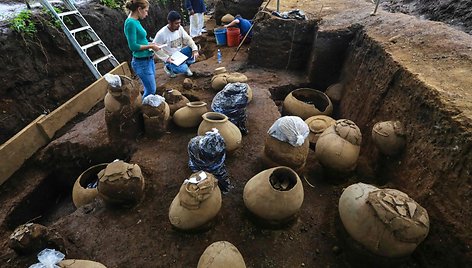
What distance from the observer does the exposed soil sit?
6.63 ft

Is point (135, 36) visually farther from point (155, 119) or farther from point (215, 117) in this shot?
point (215, 117)

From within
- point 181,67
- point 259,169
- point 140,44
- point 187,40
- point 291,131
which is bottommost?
point 259,169

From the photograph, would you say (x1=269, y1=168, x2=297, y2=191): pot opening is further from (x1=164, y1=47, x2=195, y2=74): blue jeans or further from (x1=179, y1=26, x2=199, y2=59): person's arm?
(x1=164, y1=47, x2=195, y2=74): blue jeans

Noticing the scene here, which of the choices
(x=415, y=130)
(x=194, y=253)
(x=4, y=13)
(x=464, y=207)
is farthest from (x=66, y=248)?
(x=4, y=13)

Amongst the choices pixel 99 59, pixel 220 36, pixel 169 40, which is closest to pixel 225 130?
pixel 169 40

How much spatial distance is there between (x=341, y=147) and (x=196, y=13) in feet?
19.9

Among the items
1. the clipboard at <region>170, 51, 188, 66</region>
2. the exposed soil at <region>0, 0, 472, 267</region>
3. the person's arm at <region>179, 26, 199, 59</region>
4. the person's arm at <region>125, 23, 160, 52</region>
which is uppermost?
the person's arm at <region>125, 23, 160, 52</region>

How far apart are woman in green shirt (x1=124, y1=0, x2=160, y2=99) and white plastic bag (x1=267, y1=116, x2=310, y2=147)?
2172 mm

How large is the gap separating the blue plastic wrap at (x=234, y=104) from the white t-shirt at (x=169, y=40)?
4.95ft

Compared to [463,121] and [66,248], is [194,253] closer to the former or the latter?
[66,248]

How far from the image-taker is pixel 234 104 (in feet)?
10.9

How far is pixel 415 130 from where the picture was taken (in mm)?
2314

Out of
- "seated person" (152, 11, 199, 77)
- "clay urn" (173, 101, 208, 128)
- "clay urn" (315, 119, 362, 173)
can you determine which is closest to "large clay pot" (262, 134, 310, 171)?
"clay urn" (315, 119, 362, 173)

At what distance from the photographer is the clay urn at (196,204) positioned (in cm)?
208
